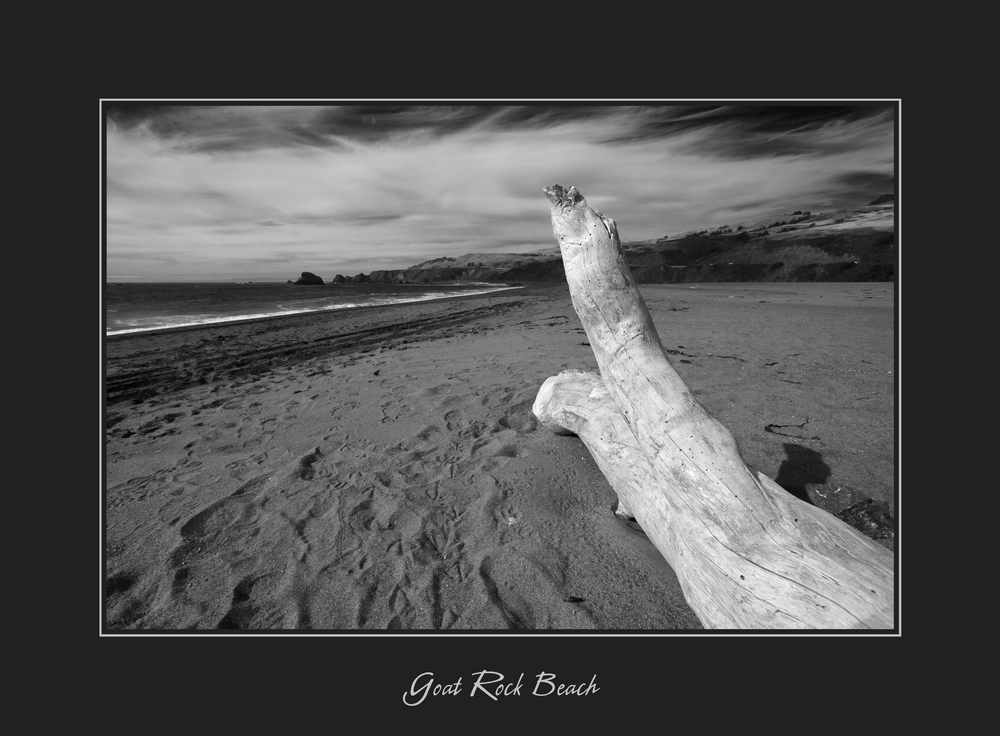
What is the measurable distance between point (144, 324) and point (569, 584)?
11.3 metres

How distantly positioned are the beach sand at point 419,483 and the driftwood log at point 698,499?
0.32 meters

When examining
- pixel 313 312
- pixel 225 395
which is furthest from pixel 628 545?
pixel 313 312

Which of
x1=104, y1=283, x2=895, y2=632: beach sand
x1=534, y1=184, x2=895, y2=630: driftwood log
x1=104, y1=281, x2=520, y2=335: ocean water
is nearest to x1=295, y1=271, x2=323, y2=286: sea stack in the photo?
x1=104, y1=281, x2=520, y2=335: ocean water

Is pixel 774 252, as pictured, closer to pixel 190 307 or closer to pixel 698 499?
pixel 698 499

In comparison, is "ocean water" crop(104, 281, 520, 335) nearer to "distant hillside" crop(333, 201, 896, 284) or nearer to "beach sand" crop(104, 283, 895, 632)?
"beach sand" crop(104, 283, 895, 632)

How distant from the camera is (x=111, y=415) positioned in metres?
4.45

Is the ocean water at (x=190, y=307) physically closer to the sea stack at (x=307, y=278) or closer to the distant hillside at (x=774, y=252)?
the sea stack at (x=307, y=278)

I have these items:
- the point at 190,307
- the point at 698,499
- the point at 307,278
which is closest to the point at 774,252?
the point at 307,278

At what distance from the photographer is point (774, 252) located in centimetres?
984

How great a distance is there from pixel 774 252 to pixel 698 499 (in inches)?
385

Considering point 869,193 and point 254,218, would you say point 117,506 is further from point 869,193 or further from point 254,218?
point 869,193

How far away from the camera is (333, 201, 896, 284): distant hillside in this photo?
3990mm

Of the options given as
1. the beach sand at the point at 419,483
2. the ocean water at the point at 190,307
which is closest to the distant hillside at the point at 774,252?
the beach sand at the point at 419,483

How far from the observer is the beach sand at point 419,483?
210cm
